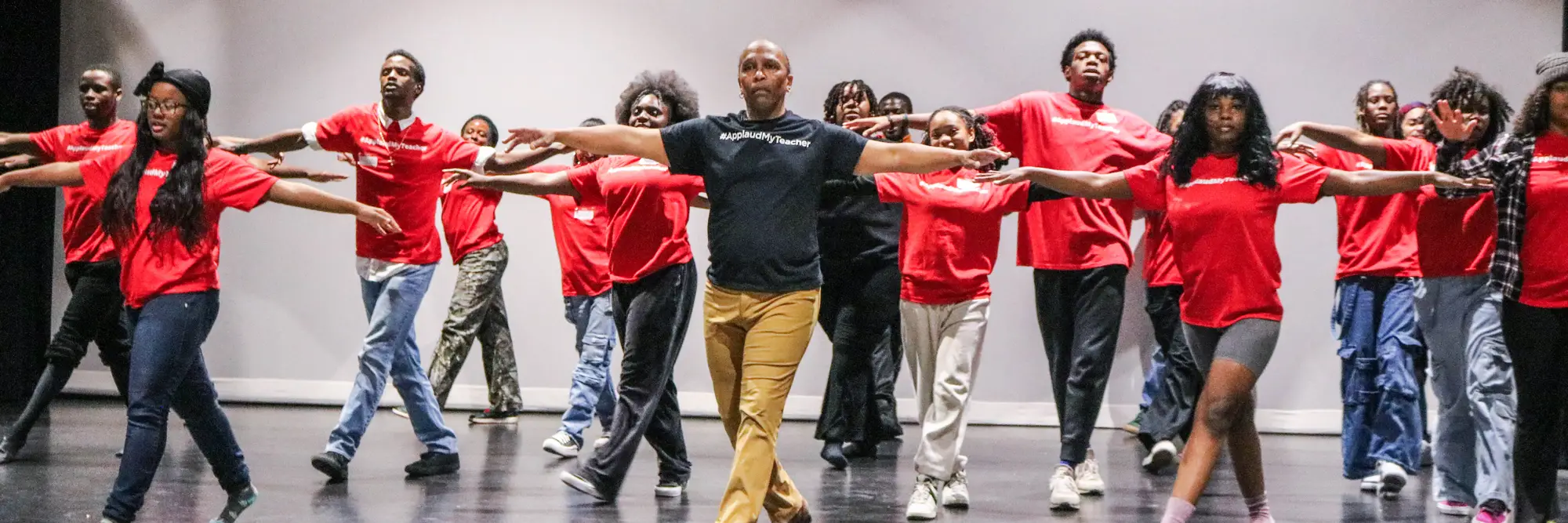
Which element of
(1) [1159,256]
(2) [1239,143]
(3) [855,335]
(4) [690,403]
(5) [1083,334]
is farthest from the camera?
(4) [690,403]

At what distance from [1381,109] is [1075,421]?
77.6 inches

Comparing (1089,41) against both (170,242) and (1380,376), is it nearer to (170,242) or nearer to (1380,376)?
(1380,376)

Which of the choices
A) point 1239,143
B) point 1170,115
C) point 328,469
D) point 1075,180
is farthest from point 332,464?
point 1170,115

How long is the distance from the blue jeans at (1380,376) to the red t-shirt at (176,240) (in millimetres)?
4314

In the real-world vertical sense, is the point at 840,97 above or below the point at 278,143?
above

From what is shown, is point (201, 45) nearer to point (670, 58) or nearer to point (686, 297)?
point (670, 58)

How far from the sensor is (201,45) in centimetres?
857

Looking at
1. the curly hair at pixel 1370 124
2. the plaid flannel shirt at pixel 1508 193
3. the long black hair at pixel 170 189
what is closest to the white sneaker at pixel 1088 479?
the plaid flannel shirt at pixel 1508 193

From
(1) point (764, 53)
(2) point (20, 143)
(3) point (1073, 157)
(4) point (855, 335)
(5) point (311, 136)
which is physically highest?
(1) point (764, 53)

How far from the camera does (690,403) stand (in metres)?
8.41

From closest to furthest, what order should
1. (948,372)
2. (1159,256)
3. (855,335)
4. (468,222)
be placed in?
(948,372) < (855,335) < (1159,256) < (468,222)

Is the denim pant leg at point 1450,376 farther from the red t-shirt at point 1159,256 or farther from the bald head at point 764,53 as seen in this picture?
the bald head at point 764,53

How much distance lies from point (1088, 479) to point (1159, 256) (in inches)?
83.4

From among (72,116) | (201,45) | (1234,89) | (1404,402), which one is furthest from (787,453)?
(72,116)
